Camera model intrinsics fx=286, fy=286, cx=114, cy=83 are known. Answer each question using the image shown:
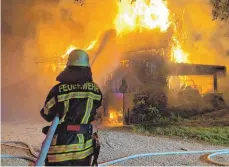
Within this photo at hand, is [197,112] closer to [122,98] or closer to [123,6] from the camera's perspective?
[122,98]

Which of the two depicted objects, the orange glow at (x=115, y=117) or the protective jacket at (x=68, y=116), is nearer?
the protective jacket at (x=68, y=116)

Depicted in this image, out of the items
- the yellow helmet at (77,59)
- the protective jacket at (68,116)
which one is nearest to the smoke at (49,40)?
the yellow helmet at (77,59)

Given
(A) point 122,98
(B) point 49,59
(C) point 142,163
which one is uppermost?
(B) point 49,59

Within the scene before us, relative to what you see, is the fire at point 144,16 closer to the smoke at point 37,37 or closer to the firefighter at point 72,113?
the smoke at point 37,37

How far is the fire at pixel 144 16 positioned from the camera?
51.6ft

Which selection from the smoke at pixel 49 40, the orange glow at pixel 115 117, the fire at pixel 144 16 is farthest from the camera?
the smoke at pixel 49 40

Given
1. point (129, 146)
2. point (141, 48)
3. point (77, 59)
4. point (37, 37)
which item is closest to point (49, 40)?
point (37, 37)

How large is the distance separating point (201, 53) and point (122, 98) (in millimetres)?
10451

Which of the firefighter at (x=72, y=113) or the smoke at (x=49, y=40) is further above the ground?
the smoke at (x=49, y=40)

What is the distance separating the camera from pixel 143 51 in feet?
46.2

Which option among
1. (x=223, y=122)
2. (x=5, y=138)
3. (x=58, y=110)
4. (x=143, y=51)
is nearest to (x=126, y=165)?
(x=58, y=110)

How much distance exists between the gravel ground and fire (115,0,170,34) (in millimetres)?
8078

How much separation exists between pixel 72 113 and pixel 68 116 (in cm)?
5

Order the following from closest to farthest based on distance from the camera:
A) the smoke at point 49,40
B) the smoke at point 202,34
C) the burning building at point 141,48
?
the burning building at point 141,48
the smoke at point 49,40
the smoke at point 202,34
